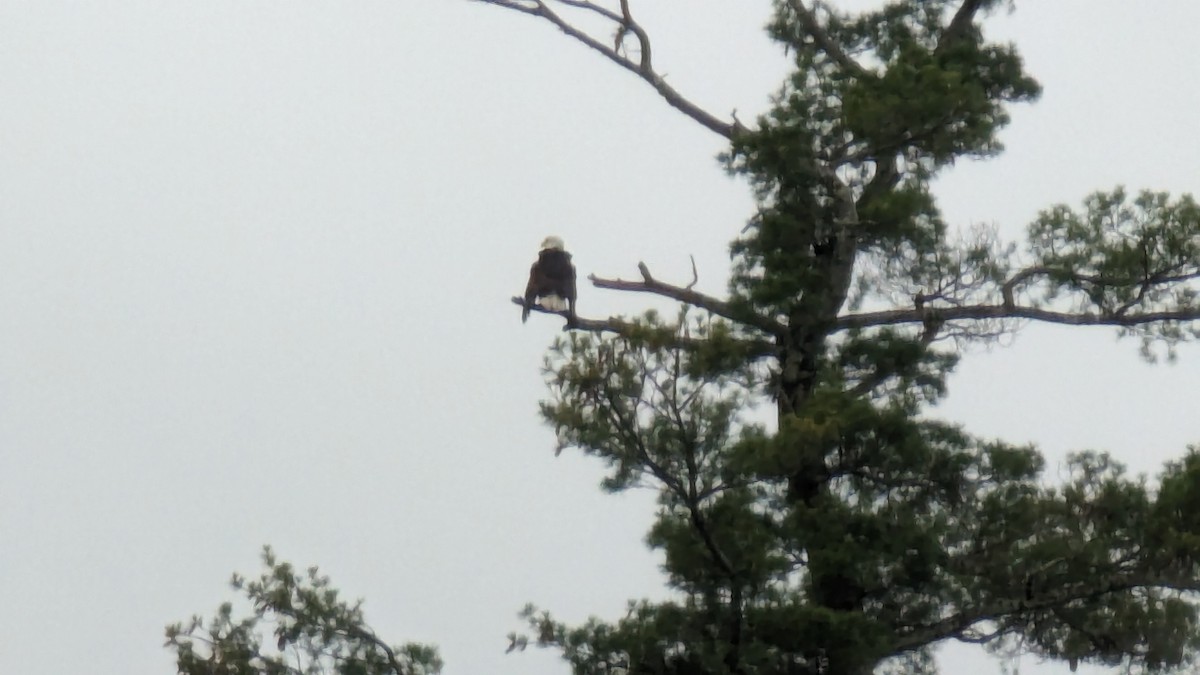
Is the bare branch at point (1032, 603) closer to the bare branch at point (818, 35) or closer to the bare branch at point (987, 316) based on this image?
the bare branch at point (987, 316)

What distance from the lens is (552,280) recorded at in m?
12.0

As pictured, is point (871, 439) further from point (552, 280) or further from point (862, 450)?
point (552, 280)

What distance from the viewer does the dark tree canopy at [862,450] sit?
28.6 ft

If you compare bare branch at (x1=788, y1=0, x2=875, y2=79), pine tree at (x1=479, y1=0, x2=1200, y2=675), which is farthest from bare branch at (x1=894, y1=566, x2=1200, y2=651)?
bare branch at (x1=788, y1=0, x2=875, y2=79)

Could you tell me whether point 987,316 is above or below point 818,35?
below

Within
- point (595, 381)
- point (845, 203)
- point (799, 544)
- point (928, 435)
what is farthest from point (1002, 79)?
point (595, 381)

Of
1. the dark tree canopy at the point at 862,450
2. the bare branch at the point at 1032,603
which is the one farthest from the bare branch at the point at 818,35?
the bare branch at the point at 1032,603

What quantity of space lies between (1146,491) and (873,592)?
1422 mm

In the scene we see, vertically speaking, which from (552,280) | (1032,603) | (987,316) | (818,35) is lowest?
(1032,603)

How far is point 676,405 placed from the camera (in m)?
8.35

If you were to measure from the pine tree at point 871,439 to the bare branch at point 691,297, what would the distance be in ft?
0.06

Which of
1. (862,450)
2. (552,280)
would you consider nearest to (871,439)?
(862,450)

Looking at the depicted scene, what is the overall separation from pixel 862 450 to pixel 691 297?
1.53m

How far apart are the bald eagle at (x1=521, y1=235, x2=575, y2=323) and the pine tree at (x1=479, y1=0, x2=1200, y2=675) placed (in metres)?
1.59
